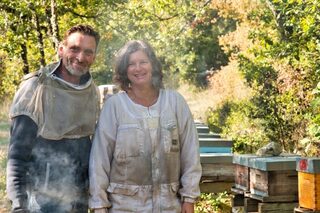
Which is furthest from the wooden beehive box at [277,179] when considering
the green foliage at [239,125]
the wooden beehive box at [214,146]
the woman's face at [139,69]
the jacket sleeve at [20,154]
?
the green foliage at [239,125]

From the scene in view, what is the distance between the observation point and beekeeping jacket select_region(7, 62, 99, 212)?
2168 mm

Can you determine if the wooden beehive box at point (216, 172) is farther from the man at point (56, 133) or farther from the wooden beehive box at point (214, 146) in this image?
the man at point (56, 133)

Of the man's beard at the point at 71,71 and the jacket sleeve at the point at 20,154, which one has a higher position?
the man's beard at the point at 71,71

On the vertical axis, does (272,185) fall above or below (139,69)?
below

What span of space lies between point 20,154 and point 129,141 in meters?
0.43

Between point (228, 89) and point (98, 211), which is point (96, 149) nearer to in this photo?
point (98, 211)

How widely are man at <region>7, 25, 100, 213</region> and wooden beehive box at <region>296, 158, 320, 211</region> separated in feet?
6.72

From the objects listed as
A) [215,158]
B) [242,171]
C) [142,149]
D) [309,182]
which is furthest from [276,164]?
[142,149]

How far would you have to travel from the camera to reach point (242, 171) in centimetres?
483

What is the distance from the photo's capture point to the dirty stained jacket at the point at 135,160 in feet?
7.29

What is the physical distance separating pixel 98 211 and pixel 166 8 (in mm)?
6486

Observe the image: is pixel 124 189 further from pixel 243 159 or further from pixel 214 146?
pixel 214 146

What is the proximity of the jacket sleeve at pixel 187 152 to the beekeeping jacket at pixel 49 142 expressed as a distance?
38 cm

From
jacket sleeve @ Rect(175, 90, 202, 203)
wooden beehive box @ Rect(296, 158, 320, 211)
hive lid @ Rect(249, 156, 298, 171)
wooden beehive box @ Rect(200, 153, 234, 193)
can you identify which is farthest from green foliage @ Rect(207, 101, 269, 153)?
jacket sleeve @ Rect(175, 90, 202, 203)
